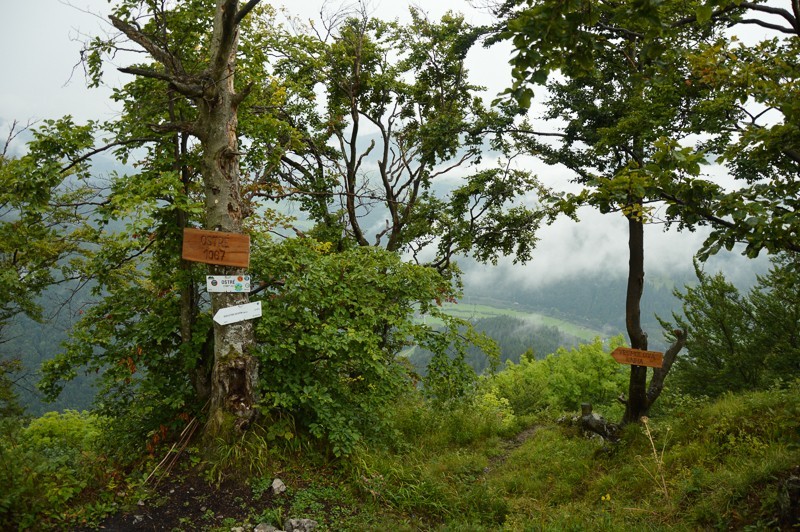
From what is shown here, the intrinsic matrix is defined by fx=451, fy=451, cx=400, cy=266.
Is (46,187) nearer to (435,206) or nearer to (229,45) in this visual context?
(229,45)

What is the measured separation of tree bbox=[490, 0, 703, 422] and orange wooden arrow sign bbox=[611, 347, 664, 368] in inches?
17.6

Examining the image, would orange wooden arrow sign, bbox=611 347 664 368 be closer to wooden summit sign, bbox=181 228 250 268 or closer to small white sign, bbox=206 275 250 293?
small white sign, bbox=206 275 250 293

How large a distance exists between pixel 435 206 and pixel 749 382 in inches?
455

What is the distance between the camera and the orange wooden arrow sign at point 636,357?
752 cm

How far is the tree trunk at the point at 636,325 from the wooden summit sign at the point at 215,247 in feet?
21.3

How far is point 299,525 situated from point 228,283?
2543 mm

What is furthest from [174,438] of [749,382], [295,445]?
[749,382]

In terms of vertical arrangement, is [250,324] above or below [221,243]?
below

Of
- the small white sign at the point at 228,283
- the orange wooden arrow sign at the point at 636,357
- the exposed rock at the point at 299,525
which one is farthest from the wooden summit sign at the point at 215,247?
the orange wooden arrow sign at the point at 636,357

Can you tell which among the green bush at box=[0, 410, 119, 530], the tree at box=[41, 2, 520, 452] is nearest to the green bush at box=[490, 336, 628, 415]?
the tree at box=[41, 2, 520, 452]

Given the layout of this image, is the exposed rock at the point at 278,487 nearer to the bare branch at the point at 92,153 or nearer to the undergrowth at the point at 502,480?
the undergrowth at the point at 502,480

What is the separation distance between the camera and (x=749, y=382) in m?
14.2

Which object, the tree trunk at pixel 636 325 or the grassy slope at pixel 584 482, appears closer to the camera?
the grassy slope at pixel 584 482

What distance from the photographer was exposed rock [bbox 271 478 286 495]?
4.57 m
